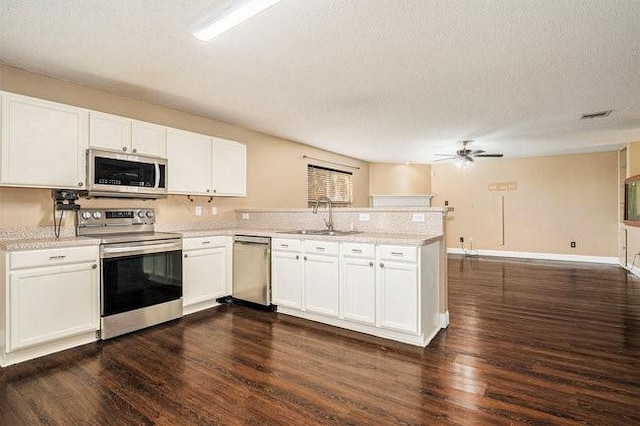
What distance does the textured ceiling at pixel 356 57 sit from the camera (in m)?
2.15

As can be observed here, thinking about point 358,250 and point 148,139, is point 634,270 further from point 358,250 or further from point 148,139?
point 148,139

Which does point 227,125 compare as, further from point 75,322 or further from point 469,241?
point 469,241

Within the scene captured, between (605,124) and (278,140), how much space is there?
4968mm

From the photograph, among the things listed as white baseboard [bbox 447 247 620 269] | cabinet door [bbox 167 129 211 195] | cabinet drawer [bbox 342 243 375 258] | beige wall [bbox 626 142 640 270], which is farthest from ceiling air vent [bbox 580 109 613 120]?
A: cabinet door [bbox 167 129 211 195]

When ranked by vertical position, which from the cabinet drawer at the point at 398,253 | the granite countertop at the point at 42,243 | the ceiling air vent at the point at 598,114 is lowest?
the cabinet drawer at the point at 398,253

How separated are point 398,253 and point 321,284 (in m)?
0.89

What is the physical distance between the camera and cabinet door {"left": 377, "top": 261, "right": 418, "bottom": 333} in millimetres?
2756

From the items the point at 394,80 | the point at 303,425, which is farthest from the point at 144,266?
the point at 394,80

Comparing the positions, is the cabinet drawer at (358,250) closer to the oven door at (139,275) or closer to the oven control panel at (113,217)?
the oven door at (139,275)

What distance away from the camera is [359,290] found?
3051 millimetres

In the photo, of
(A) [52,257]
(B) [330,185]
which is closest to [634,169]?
(B) [330,185]

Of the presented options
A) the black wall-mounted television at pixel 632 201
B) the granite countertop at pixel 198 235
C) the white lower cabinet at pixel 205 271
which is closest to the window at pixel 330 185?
the white lower cabinet at pixel 205 271

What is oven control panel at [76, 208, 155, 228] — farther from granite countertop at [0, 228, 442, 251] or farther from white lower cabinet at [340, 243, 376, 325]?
white lower cabinet at [340, 243, 376, 325]

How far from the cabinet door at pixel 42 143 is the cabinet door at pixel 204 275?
4.16 ft
